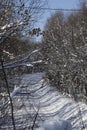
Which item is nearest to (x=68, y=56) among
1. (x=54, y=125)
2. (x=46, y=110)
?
(x=46, y=110)

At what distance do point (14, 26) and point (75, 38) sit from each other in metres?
8.24

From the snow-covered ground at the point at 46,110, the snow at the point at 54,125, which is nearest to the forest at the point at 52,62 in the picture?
the snow-covered ground at the point at 46,110

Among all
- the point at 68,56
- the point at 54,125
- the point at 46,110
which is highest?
the point at 54,125

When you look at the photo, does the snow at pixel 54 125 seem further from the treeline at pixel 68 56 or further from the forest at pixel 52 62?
the treeline at pixel 68 56

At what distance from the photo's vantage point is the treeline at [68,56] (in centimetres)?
1517

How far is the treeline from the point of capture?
15172mm

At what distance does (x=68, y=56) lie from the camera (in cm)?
1573

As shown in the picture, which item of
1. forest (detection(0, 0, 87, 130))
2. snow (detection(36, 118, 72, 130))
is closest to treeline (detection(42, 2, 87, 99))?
forest (detection(0, 0, 87, 130))

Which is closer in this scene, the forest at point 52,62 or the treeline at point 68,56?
the forest at point 52,62

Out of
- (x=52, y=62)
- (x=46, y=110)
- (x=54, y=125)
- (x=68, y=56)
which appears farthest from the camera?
(x=52, y=62)

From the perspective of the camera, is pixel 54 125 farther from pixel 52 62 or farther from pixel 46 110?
pixel 52 62

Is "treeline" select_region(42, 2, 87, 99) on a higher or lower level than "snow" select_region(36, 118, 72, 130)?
lower

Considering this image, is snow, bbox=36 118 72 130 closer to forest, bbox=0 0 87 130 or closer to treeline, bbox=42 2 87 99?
forest, bbox=0 0 87 130

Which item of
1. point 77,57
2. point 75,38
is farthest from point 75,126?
point 75,38
